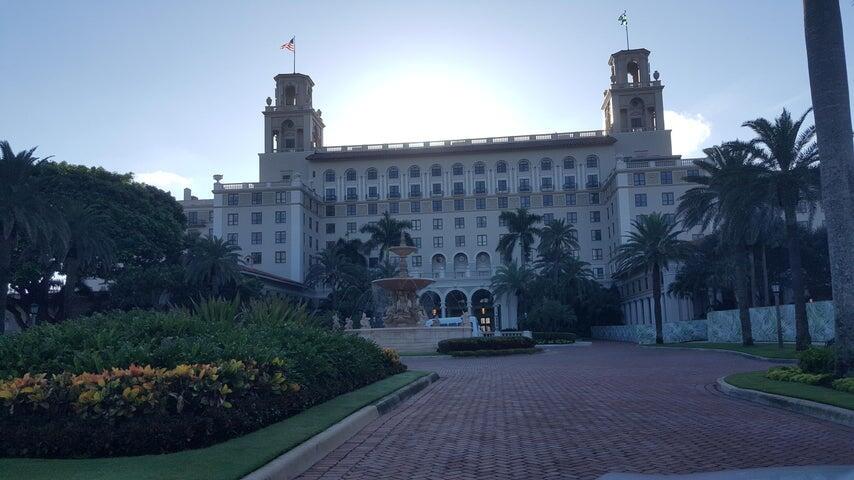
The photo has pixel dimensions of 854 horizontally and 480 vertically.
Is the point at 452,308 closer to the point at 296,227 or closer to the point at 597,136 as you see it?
the point at 296,227

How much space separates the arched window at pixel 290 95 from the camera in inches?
3984

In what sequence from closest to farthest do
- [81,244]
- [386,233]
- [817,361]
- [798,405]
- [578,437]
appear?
[578,437] < [798,405] < [817,361] < [81,244] < [386,233]

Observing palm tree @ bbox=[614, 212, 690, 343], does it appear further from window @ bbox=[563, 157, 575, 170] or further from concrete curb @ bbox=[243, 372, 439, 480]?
concrete curb @ bbox=[243, 372, 439, 480]

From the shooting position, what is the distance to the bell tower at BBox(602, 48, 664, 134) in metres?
95.3

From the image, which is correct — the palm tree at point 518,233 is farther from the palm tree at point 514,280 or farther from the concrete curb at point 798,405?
the concrete curb at point 798,405

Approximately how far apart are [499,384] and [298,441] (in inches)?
472

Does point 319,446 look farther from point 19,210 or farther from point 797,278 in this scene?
point 19,210

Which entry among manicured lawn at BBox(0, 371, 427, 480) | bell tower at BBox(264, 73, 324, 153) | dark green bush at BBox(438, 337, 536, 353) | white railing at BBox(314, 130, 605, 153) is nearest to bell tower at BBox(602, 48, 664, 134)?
white railing at BBox(314, 130, 605, 153)

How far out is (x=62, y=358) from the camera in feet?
35.2

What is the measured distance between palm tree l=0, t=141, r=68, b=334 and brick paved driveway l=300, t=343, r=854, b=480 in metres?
29.4

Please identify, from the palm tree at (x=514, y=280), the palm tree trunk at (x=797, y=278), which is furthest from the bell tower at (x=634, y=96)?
the palm tree trunk at (x=797, y=278)

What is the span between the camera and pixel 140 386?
28.9ft

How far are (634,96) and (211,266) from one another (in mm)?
60421

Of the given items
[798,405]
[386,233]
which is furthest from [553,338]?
[798,405]
